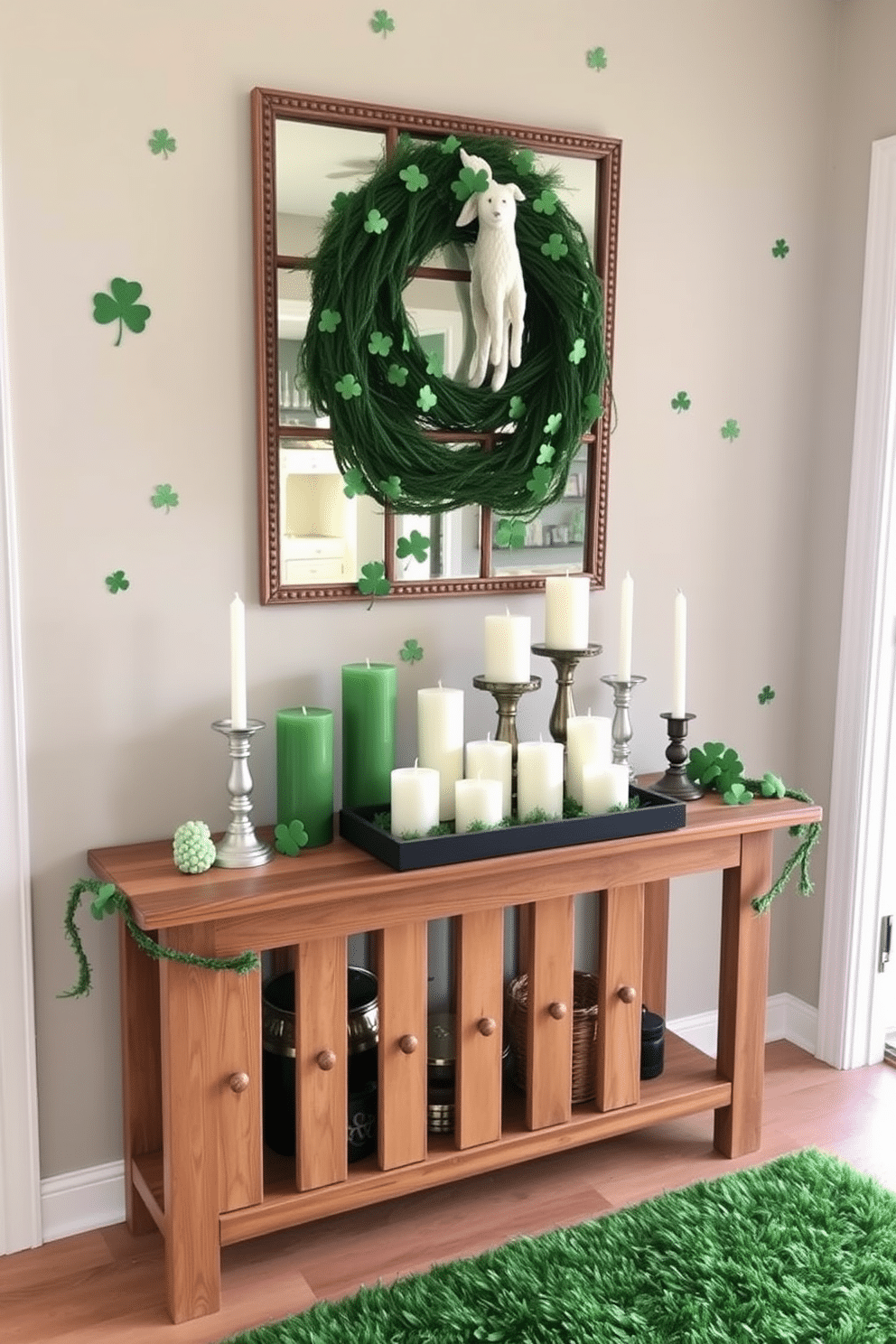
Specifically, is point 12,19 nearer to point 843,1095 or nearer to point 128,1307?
point 128,1307

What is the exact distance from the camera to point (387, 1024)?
2115 mm

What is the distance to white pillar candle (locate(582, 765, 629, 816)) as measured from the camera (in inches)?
89.7

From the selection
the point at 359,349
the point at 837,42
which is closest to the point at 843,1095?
the point at 359,349

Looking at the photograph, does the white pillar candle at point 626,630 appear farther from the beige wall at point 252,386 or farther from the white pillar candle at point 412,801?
the white pillar candle at point 412,801

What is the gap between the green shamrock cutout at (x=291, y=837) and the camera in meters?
2.11

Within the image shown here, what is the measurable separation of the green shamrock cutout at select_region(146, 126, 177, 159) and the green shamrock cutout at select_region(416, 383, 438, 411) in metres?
0.56

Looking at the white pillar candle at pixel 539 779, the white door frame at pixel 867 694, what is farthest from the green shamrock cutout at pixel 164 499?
the white door frame at pixel 867 694

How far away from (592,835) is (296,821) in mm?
513

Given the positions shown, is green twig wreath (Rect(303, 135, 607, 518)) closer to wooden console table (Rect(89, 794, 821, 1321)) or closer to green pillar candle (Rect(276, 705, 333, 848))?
green pillar candle (Rect(276, 705, 333, 848))

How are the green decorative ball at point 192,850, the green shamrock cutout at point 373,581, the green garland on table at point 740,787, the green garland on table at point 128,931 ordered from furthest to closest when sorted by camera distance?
the green garland on table at point 740,787, the green shamrock cutout at point 373,581, the green decorative ball at point 192,850, the green garland on table at point 128,931

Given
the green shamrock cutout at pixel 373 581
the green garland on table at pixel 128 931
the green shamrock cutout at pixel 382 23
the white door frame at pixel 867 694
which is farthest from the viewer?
the white door frame at pixel 867 694

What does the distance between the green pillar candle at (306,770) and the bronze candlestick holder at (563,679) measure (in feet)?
1.54

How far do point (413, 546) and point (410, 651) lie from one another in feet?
0.66

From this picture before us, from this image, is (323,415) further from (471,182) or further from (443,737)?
(443,737)
